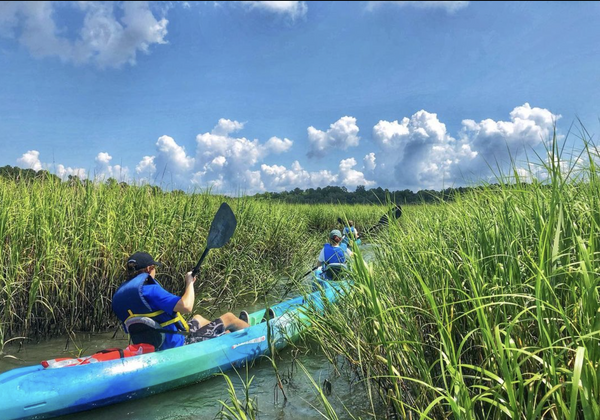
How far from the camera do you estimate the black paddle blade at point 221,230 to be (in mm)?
5073

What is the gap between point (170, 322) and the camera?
3.72m

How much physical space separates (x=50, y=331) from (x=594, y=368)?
17.3ft

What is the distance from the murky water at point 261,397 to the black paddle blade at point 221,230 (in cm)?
166

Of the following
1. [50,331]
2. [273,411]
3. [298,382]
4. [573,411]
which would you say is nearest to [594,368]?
[573,411]

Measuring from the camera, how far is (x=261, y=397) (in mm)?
3293

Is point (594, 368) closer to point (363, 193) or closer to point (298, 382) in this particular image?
point (298, 382)

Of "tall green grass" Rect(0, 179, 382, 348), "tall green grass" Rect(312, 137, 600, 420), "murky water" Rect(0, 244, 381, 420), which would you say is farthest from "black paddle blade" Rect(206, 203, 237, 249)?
"tall green grass" Rect(312, 137, 600, 420)

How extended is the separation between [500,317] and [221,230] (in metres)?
3.87

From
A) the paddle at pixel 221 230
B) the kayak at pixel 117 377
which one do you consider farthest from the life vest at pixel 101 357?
the paddle at pixel 221 230

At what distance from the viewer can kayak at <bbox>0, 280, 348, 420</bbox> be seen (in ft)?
9.77

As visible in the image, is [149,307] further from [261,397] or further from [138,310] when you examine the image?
[261,397]

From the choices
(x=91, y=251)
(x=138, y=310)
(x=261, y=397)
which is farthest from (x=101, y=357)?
(x=91, y=251)

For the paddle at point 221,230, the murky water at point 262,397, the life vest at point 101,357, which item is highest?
the paddle at point 221,230

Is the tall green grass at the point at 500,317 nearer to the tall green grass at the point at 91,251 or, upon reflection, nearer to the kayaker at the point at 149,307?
the tall green grass at the point at 91,251
